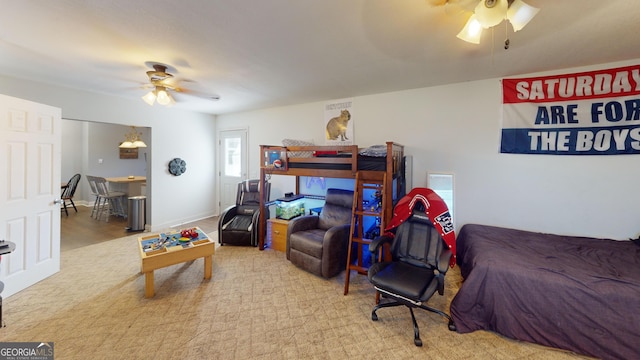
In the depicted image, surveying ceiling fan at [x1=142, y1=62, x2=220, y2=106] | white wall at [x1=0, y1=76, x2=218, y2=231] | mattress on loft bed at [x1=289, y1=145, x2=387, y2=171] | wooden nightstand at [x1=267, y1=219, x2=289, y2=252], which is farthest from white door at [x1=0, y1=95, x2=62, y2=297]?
mattress on loft bed at [x1=289, y1=145, x2=387, y2=171]

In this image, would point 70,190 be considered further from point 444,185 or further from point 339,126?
point 444,185

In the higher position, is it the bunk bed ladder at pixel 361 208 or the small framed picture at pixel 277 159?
the small framed picture at pixel 277 159

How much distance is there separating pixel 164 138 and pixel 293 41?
3950 millimetres

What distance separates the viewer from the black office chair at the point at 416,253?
2.06 m

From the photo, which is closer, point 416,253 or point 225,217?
point 416,253

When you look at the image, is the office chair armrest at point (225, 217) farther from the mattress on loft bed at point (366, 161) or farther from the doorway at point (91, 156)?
the doorway at point (91, 156)

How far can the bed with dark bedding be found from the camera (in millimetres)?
1722

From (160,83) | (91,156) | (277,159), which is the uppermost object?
(160,83)

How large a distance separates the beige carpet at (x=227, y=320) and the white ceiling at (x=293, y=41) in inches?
98.4

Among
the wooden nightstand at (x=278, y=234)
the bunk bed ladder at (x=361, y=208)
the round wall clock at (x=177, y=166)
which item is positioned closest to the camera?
the bunk bed ladder at (x=361, y=208)

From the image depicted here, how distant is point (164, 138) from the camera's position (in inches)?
190

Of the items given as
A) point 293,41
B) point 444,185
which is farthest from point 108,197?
point 444,185

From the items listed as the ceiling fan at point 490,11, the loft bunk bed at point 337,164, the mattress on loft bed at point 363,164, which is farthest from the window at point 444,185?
the ceiling fan at point 490,11

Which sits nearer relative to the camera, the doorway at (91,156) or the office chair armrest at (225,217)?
the office chair armrest at (225,217)
